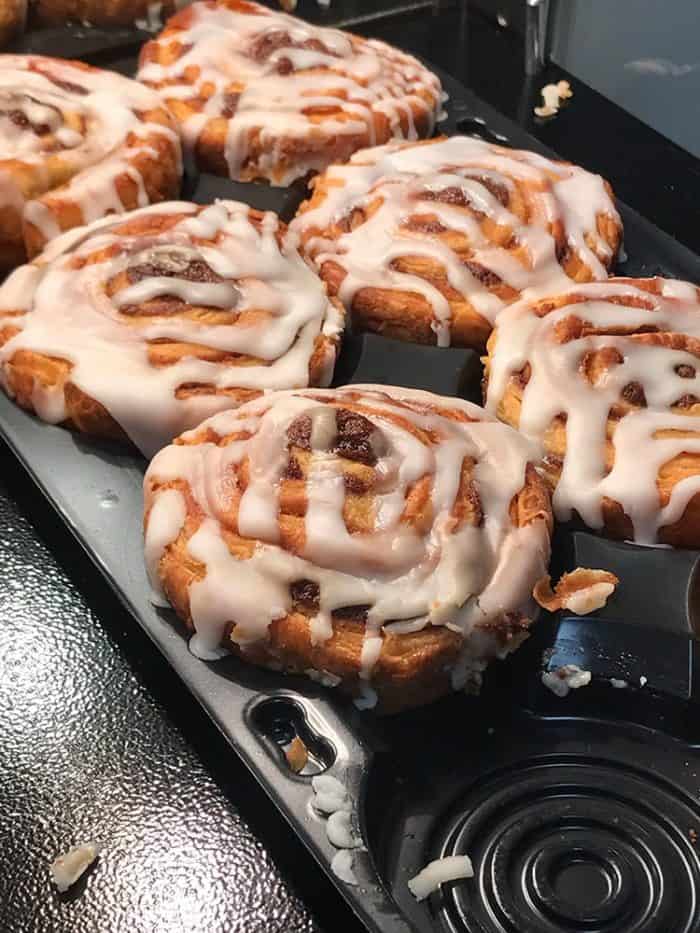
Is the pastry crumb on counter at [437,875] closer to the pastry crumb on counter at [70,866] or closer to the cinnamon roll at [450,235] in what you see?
the pastry crumb on counter at [70,866]

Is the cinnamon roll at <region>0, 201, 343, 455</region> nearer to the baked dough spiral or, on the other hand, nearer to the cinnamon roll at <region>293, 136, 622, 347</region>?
the cinnamon roll at <region>293, 136, 622, 347</region>

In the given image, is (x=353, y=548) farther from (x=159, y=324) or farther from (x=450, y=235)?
(x=450, y=235)

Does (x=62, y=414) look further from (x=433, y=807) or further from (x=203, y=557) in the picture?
(x=433, y=807)

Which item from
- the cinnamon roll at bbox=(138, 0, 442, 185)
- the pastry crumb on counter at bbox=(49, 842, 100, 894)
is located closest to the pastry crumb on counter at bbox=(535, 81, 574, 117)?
the cinnamon roll at bbox=(138, 0, 442, 185)

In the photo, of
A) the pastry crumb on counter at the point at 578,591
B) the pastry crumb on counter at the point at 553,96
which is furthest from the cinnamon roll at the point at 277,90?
the pastry crumb on counter at the point at 578,591

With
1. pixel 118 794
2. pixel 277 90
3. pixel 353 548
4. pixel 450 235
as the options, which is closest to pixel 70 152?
pixel 277 90

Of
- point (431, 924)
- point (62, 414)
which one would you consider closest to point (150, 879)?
point (431, 924)

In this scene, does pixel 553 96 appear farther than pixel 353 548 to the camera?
Yes
